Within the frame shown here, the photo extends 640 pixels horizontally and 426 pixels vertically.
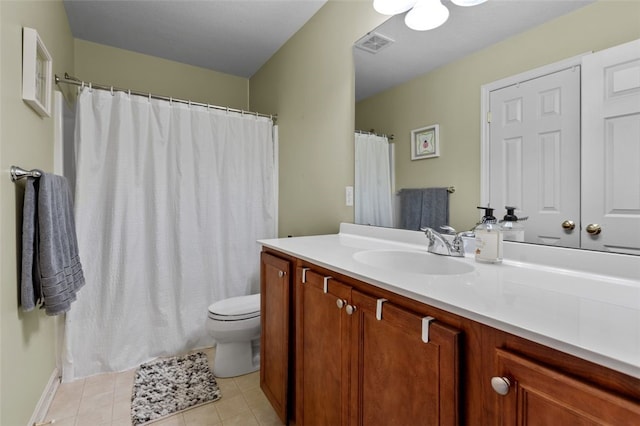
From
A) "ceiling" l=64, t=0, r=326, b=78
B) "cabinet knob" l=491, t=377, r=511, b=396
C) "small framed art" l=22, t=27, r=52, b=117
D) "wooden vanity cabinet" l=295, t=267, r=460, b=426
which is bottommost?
"wooden vanity cabinet" l=295, t=267, r=460, b=426

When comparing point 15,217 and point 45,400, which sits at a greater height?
point 15,217

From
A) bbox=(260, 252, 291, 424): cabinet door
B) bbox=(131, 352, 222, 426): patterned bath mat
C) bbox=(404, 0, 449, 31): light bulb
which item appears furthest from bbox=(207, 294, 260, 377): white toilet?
bbox=(404, 0, 449, 31): light bulb

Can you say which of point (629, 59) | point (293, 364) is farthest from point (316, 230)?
point (629, 59)

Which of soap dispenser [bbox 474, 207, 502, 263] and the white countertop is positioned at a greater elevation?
soap dispenser [bbox 474, 207, 502, 263]

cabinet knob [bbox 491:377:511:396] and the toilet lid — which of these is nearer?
cabinet knob [bbox 491:377:511:396]

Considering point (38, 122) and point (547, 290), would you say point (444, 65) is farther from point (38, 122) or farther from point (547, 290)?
point (38, 122)

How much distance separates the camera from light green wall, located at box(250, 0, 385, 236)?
179cm

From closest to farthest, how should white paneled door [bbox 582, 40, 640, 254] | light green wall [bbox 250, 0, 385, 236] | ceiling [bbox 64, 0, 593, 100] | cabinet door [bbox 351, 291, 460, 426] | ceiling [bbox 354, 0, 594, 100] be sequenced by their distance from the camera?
cabinet door [bbox 351, 291, 460, 426] < white paneled door [bbox 582, 40, 640, 254] < ceiling [bbox 354, 0, 594, 100] < ceiling [bbox 64, 0, 593, 100] < light green wall [bbox 250, 0, 385, 236]

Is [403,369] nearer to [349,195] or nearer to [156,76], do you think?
[349,195]

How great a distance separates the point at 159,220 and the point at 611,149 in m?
2.33

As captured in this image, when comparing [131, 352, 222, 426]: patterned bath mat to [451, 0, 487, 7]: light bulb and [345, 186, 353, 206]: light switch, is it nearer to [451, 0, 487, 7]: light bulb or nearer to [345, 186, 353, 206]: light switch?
[345, 186, 353, 206]: light switch

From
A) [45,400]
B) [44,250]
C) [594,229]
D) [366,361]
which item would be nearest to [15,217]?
[44,250]

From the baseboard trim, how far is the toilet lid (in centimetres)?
86

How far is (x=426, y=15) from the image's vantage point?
136cm
